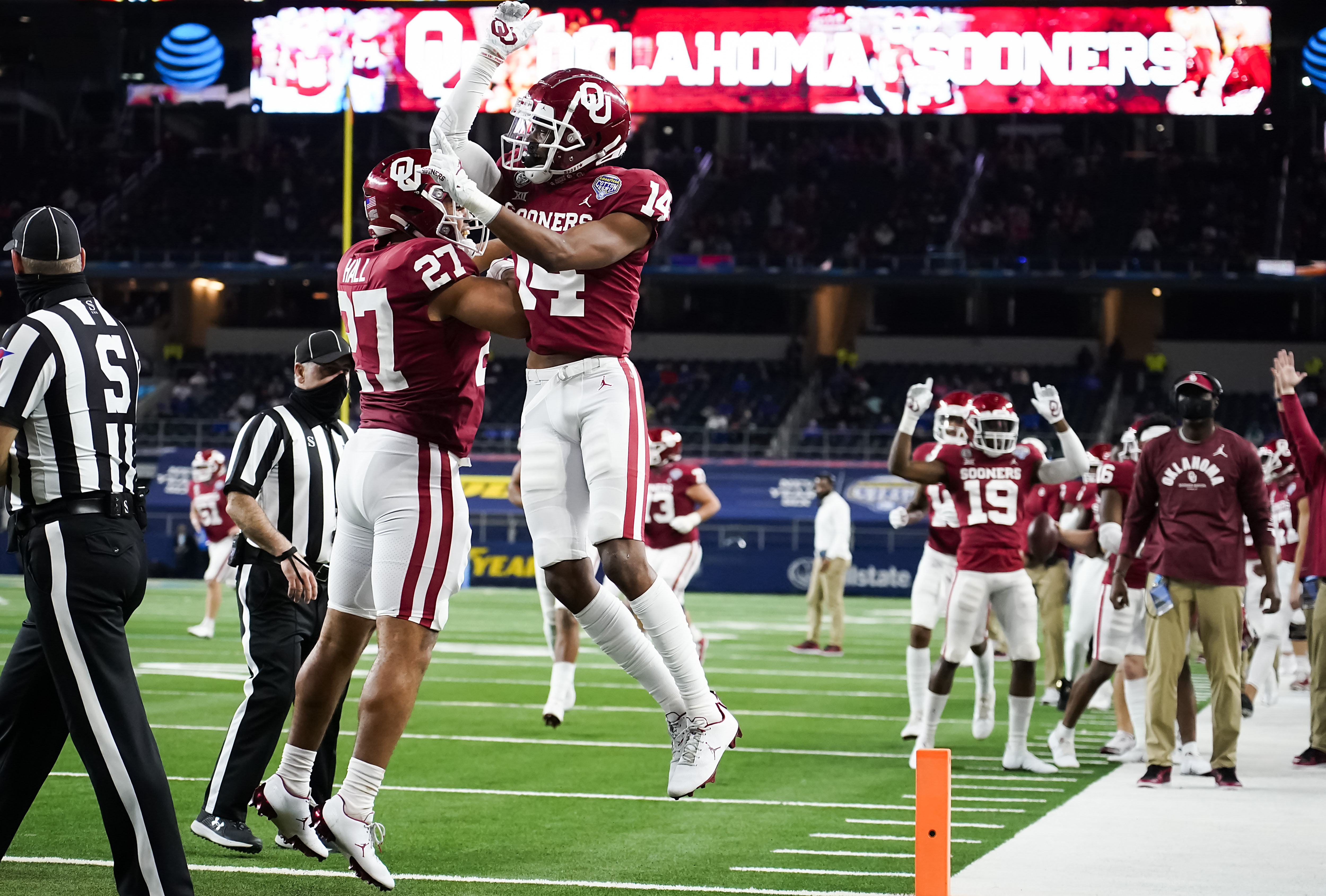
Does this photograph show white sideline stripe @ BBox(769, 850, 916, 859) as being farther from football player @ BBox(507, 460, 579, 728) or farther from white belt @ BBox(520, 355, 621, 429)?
football player @ BBox(507, 460, 579, 728)

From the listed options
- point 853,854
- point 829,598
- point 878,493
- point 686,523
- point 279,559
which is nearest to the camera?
point 279,559

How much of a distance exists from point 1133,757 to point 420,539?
590cm

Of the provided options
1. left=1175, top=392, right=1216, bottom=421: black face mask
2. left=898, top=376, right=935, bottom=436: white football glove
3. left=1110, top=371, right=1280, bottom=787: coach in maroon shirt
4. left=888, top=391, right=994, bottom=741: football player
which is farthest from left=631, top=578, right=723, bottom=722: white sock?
left=888, top=391, right=994, bottom=741: football player

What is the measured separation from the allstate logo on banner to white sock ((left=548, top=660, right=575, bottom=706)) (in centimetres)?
1810

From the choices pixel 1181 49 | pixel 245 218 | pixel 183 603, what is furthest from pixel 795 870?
pixel 245 218

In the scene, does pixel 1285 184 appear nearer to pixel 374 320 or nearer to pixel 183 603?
pixel 183 603

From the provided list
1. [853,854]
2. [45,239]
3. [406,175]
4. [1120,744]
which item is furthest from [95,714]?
[1120,744]

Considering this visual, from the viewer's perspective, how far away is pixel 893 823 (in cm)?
715

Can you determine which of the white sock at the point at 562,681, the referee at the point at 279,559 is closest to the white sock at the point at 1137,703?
the white sock at the point at 562,681

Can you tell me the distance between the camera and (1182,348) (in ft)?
115

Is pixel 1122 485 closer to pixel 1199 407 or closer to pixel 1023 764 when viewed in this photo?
pixel 1199 407

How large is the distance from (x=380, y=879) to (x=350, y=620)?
900 mm

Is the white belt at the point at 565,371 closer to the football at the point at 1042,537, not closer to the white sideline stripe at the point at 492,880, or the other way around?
the white sideline stripe at the point at 492,880

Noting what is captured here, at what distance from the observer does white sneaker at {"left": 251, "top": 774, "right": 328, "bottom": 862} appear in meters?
5.32
